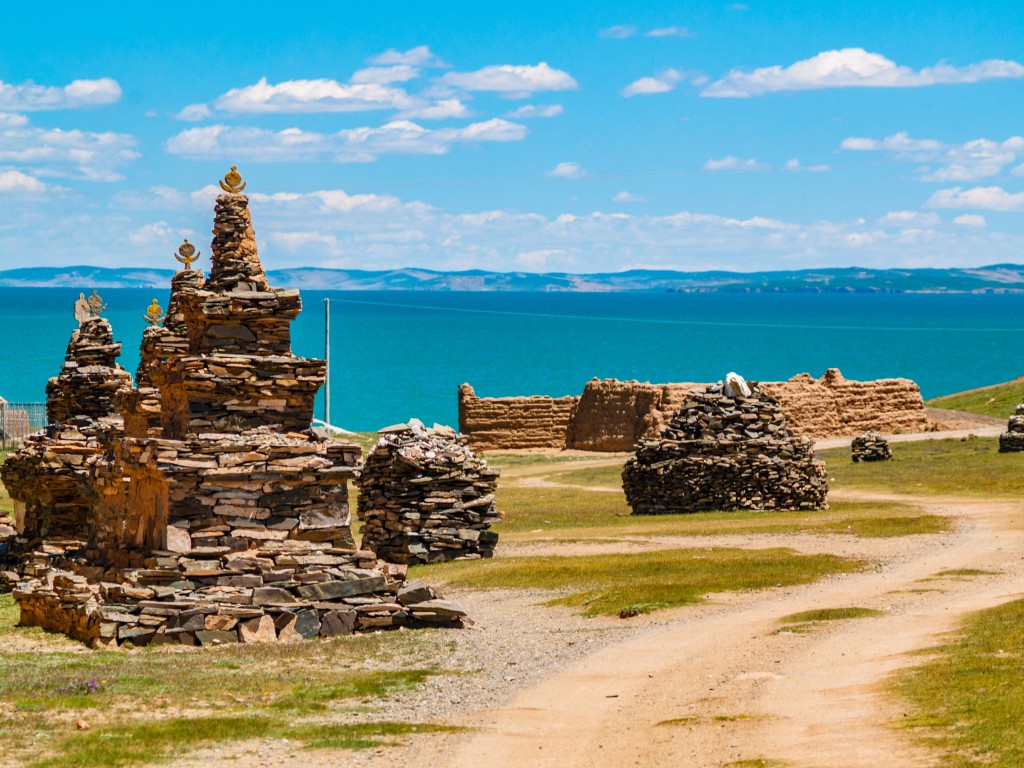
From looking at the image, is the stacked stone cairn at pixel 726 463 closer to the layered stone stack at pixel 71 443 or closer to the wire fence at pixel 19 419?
the layered stone stack at pixel 71 443

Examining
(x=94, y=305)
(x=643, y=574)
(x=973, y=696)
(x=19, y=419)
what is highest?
(x=94, y=305)

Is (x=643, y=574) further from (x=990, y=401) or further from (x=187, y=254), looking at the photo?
(x=990, y=401)

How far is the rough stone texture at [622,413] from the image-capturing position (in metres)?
71.8

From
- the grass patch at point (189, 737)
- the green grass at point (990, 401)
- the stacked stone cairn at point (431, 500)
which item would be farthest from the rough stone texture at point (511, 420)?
the grass patch at point (189, 737)

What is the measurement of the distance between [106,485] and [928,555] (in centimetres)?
1412

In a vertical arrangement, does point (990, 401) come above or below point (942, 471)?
above

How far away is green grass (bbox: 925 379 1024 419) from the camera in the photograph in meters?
80.2

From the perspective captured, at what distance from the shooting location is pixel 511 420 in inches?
2960

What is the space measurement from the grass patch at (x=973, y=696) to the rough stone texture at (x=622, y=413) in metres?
51.0

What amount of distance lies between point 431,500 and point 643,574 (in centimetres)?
635

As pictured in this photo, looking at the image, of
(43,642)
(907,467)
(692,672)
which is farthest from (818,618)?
(907,467)

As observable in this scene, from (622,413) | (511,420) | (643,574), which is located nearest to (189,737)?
(643,574)

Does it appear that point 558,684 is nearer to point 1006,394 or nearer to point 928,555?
point 928,555

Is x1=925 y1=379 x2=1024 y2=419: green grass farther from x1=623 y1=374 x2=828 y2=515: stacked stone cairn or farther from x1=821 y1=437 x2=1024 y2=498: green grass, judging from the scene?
x1=623 y1=374 x2=828 y2=515: stacked stone cairn
